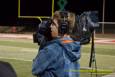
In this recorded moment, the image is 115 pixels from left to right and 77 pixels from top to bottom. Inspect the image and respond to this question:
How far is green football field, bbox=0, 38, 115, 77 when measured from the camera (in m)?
11.7

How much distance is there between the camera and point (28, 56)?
48.6 feet

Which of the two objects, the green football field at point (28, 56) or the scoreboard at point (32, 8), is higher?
the scoreboard at point (32, 8)

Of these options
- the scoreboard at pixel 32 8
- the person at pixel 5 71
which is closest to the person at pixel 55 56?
the person at pixel 5 71

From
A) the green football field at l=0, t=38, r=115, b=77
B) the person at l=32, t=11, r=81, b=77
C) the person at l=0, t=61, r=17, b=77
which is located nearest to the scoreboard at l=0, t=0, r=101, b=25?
the green football field at l=0, t=38, r=115, b=77

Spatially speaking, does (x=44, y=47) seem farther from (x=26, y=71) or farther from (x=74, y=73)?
(x=26, y=71)

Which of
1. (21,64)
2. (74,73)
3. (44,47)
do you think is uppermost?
(44,47)

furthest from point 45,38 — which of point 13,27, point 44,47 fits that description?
point 13,27

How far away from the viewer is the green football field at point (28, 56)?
1167cm

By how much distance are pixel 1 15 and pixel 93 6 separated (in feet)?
20.1

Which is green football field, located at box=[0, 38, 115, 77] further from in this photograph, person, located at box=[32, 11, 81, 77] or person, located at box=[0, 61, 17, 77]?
person, located at box=[0, 61, 17, 77]

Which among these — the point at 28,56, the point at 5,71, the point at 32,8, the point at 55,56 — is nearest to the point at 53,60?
the point at 55,56

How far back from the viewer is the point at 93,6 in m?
26.5

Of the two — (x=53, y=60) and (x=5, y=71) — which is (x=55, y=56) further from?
(x=5, y=71)

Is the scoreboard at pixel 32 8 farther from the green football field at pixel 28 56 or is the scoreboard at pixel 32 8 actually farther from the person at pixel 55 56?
the person at pixel 55 56
